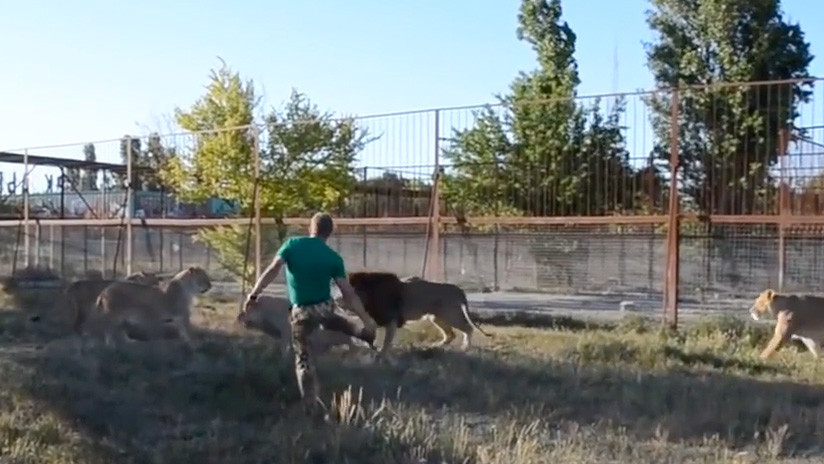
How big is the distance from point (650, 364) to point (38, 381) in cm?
691

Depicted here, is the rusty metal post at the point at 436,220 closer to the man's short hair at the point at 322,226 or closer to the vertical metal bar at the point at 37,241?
the man's short hair at the point at 322,226

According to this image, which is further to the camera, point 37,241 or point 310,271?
point 37,241

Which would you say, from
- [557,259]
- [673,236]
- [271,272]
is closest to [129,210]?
[557,259]

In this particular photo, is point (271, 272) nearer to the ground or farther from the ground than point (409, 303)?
farther from the ground

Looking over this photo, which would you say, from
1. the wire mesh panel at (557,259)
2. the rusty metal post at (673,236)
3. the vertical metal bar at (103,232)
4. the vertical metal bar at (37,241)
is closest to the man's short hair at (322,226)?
the rusty metal post at (673,236)

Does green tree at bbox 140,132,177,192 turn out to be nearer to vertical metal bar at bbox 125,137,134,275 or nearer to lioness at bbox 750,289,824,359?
vertical metal bar at bbox 125,137,134,275

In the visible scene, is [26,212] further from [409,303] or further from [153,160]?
[409,303]

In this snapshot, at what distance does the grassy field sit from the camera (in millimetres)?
8102

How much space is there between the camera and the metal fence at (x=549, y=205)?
2094 centimetres

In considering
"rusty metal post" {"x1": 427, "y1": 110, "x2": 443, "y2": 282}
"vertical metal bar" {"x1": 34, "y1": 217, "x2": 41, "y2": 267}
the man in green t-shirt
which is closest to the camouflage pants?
the man in green t-shirt

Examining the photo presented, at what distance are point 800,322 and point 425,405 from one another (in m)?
6.80

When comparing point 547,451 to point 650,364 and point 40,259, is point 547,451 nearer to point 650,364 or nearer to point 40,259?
point 650,364

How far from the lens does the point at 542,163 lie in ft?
99.6

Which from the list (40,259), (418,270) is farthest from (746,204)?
(40,259)
